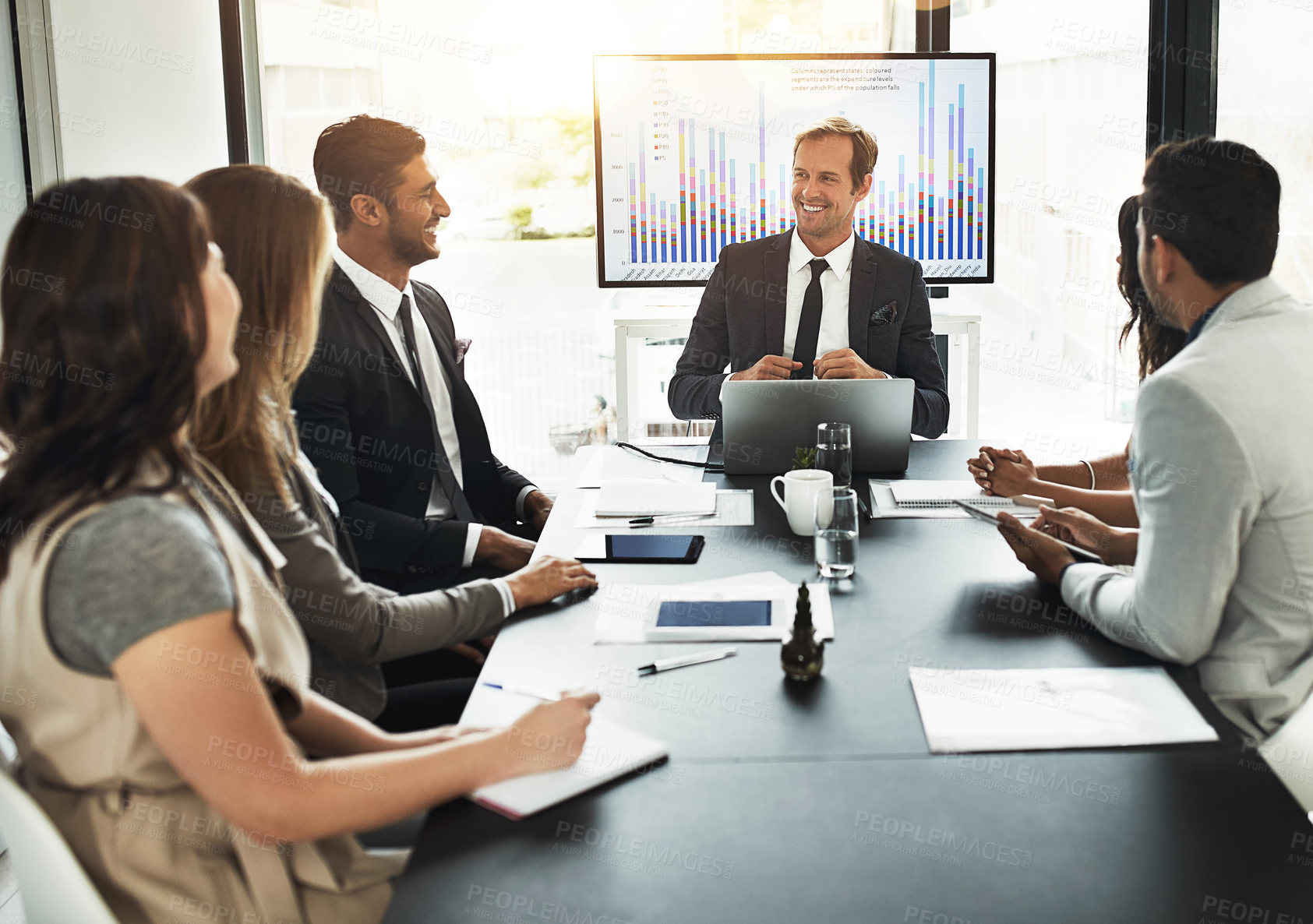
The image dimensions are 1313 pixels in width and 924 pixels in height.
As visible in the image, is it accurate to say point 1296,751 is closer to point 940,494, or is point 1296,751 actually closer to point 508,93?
point 940,494

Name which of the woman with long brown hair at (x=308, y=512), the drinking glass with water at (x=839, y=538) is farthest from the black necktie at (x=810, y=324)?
the woman with long brown hair at (x=308, y=512)

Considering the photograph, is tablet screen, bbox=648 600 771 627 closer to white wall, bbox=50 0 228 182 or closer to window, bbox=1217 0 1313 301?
window, bbox=1217 0 1313 301

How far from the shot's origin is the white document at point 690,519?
2.09 m

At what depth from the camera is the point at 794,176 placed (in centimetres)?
322

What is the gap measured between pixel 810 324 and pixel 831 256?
22 centimetres

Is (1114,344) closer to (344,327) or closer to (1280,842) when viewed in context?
(344,327)

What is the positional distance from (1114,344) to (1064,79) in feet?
3.25

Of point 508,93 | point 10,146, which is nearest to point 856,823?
point 10,146

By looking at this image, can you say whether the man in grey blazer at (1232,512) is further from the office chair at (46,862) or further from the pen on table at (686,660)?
the office chair at (46,862)

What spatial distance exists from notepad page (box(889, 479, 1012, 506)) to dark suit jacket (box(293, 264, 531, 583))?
900 millimetres

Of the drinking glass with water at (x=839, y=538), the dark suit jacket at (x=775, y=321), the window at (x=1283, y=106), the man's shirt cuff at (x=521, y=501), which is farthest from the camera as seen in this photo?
the dark suit jacket at (x=775, y=321)

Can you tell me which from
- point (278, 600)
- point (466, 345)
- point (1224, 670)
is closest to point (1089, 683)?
point (1224, 670)

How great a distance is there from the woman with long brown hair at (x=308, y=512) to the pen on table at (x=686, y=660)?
0.31 metres

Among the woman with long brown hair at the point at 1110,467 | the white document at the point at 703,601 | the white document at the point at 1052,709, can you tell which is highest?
the woman with long brown hair at the point at 1110,467
